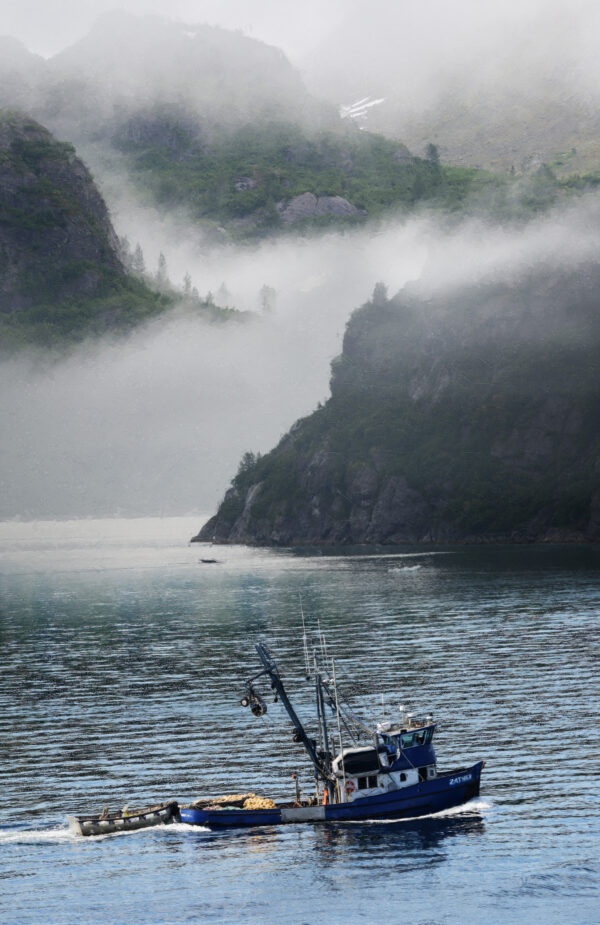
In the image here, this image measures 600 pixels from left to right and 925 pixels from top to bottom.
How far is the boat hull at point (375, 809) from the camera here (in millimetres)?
75375

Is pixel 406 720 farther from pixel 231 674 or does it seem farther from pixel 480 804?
pixel 231 674

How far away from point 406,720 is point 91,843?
829 inches

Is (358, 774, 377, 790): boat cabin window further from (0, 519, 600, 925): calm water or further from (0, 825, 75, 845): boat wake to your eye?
(0, 825, 75, 845): boat wake

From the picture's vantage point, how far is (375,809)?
3007 inches

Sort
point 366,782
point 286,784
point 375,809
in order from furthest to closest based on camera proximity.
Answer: point 286,784
point 366,782
point 375,809

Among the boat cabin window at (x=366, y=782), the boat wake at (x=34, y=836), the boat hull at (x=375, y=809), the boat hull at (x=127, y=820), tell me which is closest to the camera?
the boat wake at (x=34, y=836)

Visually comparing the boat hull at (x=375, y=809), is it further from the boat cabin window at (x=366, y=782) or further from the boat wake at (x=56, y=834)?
the boat cabin window at (x=366, y=782)

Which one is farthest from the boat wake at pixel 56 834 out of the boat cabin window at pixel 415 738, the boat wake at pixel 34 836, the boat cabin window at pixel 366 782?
the boat cabin window at pixel 415 738

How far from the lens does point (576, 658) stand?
134 meters

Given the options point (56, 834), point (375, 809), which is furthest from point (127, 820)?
point (375, 809)

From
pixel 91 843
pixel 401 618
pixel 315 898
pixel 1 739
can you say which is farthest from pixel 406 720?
pixel 401 618

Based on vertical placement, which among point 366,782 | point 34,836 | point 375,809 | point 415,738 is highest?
point 415,738

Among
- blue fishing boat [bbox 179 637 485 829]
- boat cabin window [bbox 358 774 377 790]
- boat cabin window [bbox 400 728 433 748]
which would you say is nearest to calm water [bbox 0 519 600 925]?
blue fishing boat [bbox 179 637 485 829]

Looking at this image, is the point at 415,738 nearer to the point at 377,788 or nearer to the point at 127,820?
the point at 377,788
